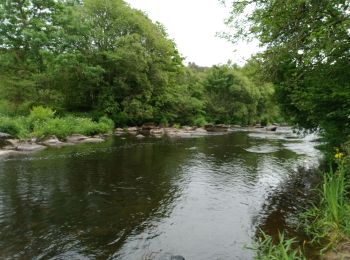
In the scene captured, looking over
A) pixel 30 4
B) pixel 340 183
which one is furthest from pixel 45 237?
pixel 30 4

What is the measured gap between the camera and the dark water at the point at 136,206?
20.9 feet

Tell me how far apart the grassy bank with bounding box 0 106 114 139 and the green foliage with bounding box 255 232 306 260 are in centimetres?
1916

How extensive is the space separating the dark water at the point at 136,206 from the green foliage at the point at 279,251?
35 centimetres

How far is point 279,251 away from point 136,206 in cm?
491

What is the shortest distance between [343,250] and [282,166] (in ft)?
33.4

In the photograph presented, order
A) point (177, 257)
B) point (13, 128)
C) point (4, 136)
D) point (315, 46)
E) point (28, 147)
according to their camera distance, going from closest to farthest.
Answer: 1. point (177, 257)
2. point (315, 46)
3. point (28, 147)
4. point (4, 136)
5. point (13, 128)

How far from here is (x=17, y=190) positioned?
10.2 metres

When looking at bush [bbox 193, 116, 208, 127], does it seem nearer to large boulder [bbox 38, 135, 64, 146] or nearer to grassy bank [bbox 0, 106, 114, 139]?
grassy bank [bbox 0, 106, 114, 139]

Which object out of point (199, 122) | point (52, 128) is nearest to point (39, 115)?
point (52, 128)

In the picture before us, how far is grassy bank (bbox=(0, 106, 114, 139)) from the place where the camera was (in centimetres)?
Answer: 2080

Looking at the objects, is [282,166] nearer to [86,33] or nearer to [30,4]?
→ [86,33]

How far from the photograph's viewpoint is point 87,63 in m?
34.6

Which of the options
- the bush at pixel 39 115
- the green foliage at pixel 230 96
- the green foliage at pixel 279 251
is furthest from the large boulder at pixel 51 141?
the green foliage at pixel 230 96

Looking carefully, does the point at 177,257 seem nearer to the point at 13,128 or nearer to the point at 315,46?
the point at 315,46
